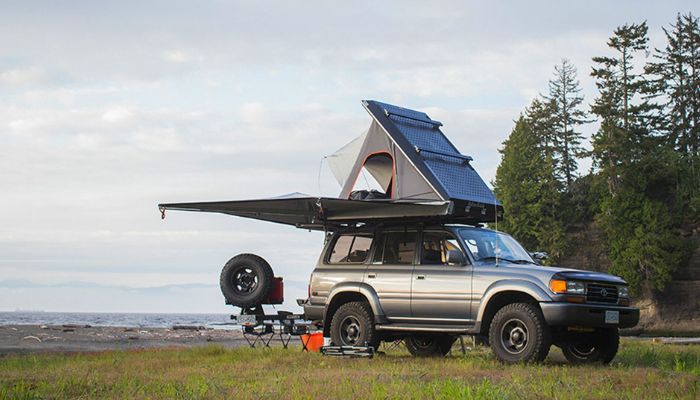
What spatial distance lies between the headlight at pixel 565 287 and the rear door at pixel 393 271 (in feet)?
7.52

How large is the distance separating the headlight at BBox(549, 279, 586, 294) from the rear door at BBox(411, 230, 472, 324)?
1283 mm

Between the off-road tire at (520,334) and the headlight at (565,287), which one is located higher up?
the headlight at (565,287)

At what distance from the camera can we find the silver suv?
12.4 meters

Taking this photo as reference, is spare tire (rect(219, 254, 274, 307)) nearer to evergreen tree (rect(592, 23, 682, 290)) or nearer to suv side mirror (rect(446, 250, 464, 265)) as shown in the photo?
suv side mirror (rect(446, 250, 464, 265))

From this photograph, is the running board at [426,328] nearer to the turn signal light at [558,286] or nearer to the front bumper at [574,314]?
the front bumper at [574,314]

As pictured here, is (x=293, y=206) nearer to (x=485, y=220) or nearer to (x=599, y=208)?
(x=485, y=220)

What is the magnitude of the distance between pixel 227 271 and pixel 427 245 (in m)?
4.10

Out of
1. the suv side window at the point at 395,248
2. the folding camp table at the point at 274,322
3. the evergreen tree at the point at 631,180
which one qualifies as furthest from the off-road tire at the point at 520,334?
the evergreen tree at the point at 631,180

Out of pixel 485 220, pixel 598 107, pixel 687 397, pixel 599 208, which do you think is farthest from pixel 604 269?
pixel 687 397

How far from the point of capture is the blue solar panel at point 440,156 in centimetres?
1472

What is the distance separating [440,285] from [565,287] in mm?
1901

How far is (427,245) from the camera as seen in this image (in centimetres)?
1394

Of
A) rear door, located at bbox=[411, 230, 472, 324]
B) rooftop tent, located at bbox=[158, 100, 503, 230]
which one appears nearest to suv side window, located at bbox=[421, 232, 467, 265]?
rear door, located at bbox=[411, 230, 472, 324]

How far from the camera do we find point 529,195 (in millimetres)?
69875
